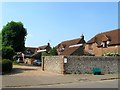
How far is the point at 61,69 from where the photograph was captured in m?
32.6

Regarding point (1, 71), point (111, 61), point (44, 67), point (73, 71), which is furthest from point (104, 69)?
point (1, 71)

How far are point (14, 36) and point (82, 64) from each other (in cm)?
4162

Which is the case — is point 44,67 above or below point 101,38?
below

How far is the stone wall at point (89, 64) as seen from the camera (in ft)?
107

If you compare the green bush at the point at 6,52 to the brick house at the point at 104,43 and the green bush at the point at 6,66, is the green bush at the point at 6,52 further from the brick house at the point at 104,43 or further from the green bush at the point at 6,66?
the brick house at the point at 104,43

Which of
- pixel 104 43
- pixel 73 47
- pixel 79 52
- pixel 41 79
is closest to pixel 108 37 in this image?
pixel 104 43

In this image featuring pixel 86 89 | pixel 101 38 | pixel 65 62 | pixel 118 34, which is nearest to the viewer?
pixel 86 89

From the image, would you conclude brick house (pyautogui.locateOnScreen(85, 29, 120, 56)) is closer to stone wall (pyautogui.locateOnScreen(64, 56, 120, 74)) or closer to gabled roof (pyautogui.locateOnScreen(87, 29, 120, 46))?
gabled roof (pyautogui.locateOnScreen(87, 29, 120, 46))

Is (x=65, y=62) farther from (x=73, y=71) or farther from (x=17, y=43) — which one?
(x=17, y=43)

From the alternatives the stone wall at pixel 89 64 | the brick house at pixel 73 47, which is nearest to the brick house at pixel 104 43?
the brick house at pixel 73 47

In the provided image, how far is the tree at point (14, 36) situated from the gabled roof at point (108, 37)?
67.1 feet

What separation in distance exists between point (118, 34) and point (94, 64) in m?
20.9

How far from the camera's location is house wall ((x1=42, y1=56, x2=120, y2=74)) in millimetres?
32531

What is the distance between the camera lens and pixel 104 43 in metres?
54.7
